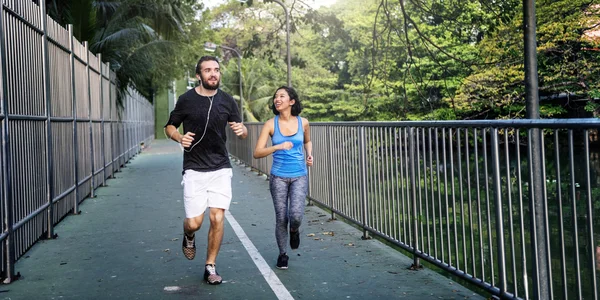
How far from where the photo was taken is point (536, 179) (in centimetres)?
434

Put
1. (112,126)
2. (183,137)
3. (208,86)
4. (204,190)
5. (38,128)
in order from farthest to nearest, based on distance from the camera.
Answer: (112,126)
(38,128)
(204,190)
(208,86)
(183,137)

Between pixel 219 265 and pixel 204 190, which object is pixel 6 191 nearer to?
pixel 204 190

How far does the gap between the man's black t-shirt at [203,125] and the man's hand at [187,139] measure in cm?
9

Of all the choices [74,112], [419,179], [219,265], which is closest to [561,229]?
[419,179]

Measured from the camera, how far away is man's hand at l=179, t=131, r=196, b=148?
577 cm

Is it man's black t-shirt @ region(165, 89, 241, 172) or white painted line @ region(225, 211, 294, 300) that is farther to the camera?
man's black t-shirt @ region(165, 89, 241, 172)

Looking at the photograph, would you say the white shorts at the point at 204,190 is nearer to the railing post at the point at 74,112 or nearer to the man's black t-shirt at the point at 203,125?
the man's black t-shirt at the point at 203,125

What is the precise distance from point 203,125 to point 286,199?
126 centimetres

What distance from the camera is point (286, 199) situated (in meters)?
6.73

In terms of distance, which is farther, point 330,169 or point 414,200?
point 330,169

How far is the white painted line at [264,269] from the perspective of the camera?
5703 mm

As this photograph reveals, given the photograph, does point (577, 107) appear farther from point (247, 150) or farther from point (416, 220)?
point (416, 220)

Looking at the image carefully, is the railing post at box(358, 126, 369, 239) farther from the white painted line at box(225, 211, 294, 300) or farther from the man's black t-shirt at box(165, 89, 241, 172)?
the man's black t-shirt at box(165, 89, 241, 172)

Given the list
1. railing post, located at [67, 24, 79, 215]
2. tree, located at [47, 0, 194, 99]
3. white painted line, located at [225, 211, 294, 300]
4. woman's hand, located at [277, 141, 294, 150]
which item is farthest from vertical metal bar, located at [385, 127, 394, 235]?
tree, located at [47, 0, 194, 99]
